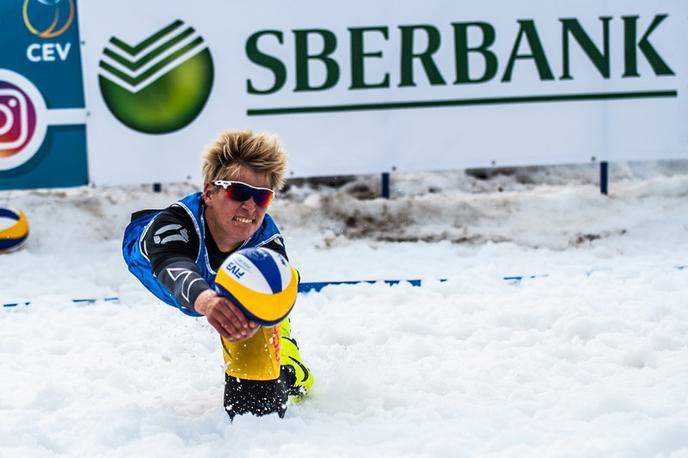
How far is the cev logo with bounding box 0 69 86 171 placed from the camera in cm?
664

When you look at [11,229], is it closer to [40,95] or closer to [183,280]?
[40,95]

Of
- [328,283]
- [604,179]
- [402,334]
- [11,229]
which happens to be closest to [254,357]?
[402,334]

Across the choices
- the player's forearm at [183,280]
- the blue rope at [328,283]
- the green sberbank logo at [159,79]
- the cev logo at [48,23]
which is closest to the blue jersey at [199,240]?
the player's forearm at [183,280]

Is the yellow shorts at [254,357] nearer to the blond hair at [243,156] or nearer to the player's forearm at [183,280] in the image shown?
the player's forearm at [183,280]

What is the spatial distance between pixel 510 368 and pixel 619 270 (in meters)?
1.93

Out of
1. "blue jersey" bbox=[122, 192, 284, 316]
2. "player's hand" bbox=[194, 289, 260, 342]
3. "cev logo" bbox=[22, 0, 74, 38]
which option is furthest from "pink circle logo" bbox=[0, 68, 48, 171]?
"player's hand" bbox=[194, 289, 260, 342]

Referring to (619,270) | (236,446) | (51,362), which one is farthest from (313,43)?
(236,446)

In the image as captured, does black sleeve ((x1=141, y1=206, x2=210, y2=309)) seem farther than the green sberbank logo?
No

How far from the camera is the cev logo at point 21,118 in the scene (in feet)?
21.8

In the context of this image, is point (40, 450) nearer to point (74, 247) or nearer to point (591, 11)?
point (74, 247)

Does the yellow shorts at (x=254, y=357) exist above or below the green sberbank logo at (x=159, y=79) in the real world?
below

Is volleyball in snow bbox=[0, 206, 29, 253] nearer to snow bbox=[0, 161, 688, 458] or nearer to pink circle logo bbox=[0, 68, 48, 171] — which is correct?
snow bbox=[0, 161, 688, 458]

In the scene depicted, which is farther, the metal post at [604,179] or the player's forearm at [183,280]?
the metal post at [604,179]

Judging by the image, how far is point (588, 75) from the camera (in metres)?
7.12
